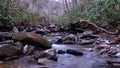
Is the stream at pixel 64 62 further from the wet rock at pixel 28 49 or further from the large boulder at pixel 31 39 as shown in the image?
the large boulder at pixel 31 39

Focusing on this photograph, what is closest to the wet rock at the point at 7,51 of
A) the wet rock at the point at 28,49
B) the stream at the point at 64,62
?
the stream at the point at 64,62

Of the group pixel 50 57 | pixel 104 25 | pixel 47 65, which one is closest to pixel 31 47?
pixel 50 57

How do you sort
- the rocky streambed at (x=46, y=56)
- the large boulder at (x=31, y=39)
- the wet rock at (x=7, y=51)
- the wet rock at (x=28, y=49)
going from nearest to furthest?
1. the rocky streambed at (x=46, y=56)
2. the wet rock at (x=7, y=51)
3. the wet rock at (x=28, y=49)
4. the large boulder at (x=31, y=39)

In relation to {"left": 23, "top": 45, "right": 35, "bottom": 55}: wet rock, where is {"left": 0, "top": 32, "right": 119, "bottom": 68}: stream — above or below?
below

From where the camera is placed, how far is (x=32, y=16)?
17828 mm

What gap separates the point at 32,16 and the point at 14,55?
486 inches

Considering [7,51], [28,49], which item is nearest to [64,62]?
[28,49]

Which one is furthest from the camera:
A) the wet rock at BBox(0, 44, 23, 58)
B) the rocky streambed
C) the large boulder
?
the large boulder

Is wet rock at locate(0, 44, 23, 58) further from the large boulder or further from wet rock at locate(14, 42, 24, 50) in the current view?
the large boulder

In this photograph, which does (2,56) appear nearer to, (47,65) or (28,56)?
(28,56)

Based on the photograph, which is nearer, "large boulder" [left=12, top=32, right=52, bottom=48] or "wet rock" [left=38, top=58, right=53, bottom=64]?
"wet rock" [left=38, top=58, right=53, bottom=64]

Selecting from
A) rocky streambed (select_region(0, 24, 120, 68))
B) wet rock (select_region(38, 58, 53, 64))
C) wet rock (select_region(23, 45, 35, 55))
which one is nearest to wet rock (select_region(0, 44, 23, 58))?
rocky streambed (select_region(0, 24, 120, 68))

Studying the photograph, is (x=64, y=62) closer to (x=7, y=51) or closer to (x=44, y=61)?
(x=44, y=61)

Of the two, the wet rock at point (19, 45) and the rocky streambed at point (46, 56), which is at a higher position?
the wet rock at point (19, 45)
